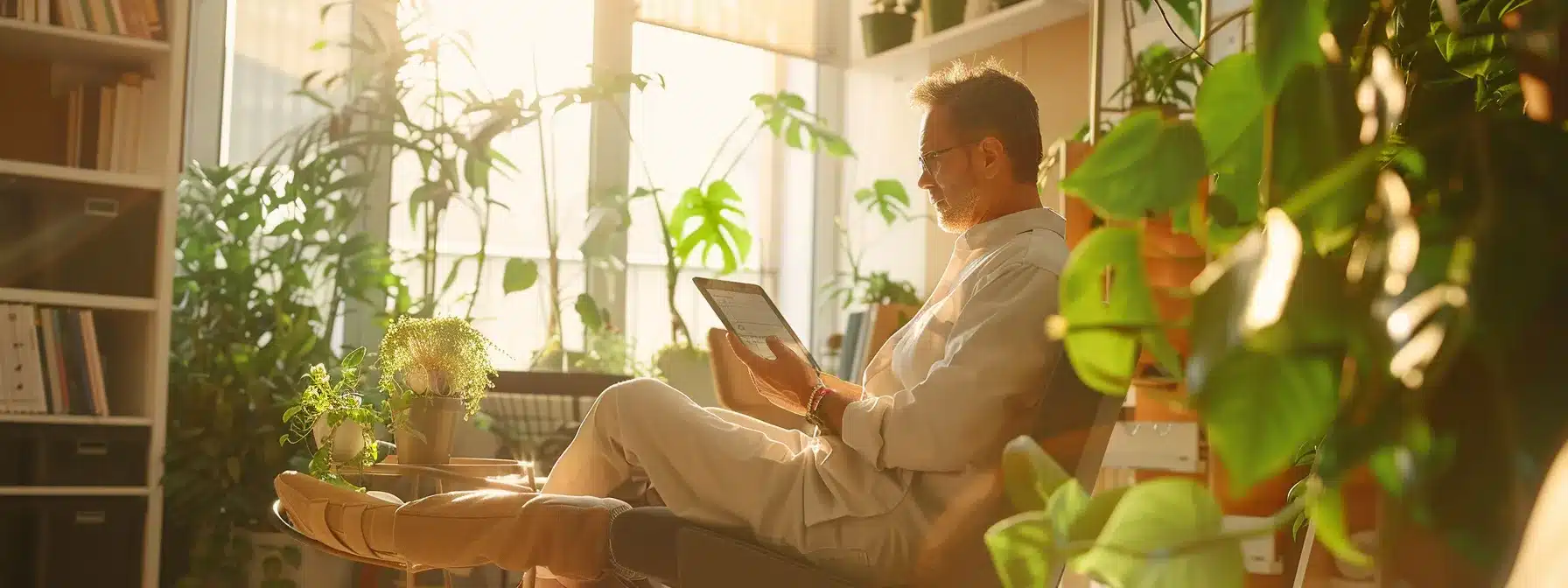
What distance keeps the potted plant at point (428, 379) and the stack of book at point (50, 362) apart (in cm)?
122

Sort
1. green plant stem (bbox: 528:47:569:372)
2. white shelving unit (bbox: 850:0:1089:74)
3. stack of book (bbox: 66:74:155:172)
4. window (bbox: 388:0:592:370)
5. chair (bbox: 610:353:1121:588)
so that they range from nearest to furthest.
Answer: chair (bbox: 610:353:1121:588) < stack of book (bbox: 66:74:155:172) < white shelving unit (bbox: 850:0:1089:74) < window (bbox: 388:0:592:370) < green plant stem (bbox: 528:47:569:372)

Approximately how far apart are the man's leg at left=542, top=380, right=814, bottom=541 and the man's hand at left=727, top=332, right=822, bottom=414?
81mm

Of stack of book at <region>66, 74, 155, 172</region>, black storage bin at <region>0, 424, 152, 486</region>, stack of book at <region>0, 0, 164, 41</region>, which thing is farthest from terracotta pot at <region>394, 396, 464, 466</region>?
stack of book at <region>0, 0, 164, 41</region>

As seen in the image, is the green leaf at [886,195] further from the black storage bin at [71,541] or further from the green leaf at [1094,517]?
the green leaf at [1094,517]

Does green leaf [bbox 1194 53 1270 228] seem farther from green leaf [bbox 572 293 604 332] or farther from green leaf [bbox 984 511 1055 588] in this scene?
green leaf [bbox 572 293 604 332]

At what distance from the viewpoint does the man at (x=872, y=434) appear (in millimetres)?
1678

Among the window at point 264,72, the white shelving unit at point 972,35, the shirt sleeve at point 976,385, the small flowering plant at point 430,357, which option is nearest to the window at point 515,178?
the window at point 264,72

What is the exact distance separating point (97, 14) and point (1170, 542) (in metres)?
3.67

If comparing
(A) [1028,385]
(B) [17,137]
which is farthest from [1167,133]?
(B) [17,137]

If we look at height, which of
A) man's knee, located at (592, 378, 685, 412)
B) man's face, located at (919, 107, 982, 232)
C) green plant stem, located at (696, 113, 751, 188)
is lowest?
man's knee, located at (592, 378, 685, 412)

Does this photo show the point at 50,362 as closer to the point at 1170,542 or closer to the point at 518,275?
the point at 518,275

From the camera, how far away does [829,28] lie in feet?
18.3

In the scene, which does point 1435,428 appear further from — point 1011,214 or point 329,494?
point 329,494

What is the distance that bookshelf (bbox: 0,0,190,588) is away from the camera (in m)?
3.14
